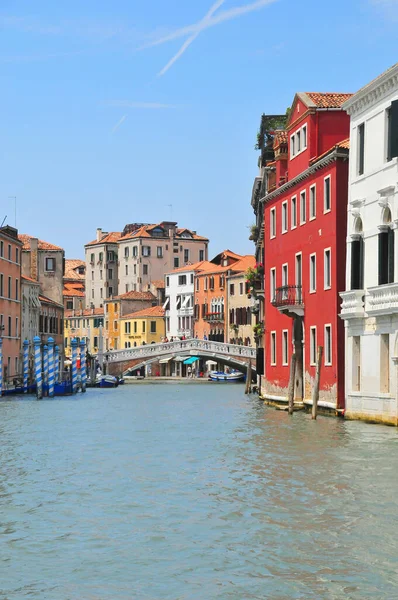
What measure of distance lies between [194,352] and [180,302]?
23.1m

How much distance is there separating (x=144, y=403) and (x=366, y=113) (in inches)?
818

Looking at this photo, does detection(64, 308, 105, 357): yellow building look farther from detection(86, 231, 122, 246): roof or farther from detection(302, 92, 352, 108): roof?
detection(302, 92, 352, 108): roof

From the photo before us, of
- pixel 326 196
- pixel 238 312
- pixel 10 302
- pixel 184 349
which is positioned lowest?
pixel 184 349

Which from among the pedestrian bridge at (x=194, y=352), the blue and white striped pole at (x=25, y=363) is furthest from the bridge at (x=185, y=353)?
the blue and white striped pole at (x=25, y=363)

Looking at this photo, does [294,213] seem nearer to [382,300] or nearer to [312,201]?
[312,201]

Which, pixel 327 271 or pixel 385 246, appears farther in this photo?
pixel 327 271

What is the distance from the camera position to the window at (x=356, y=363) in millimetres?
26680

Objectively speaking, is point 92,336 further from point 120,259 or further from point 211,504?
point 211,504

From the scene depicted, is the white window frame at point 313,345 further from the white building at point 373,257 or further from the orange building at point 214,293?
the orange building at point 214,293

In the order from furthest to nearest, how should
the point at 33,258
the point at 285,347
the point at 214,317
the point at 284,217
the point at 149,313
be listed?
the point at 149,313 < the point at 214,317 < the point at 33,258 < the point at 285,347 < the point at 284,217

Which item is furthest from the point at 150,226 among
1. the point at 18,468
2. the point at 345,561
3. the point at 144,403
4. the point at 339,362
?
the point at 345,561

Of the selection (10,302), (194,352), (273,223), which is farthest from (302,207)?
(194,352)

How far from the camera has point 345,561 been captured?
10.6 metres

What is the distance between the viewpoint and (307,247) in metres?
31.6
